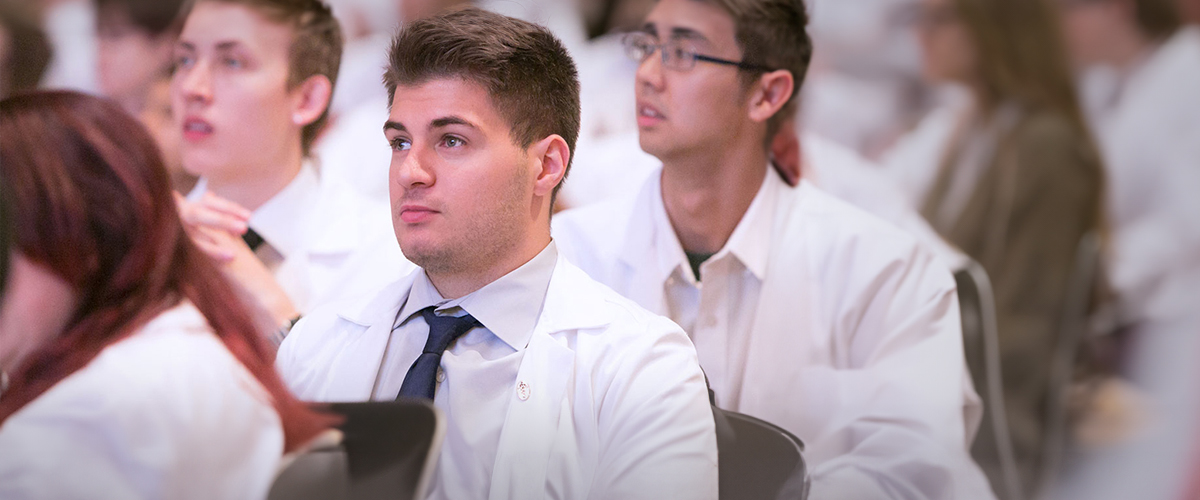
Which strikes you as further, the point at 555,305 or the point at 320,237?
the point at 320,237

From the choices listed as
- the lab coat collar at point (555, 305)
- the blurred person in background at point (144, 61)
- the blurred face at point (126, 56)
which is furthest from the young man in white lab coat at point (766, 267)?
the blurred face at point (126, 56)

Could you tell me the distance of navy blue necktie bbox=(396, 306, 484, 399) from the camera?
186 centimetres

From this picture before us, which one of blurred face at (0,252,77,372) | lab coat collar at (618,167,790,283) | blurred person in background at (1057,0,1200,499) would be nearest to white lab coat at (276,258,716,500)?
lab coat collar at (618,167,790,283)

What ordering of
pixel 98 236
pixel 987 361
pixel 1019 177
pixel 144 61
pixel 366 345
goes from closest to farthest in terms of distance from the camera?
1. pixel 98 236
2. pixel 366 345
3. pixel 144 61
4. pixel 987 361
5. pixel 1019 177

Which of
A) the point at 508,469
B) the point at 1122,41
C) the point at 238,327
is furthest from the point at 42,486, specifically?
the point at 1122,41

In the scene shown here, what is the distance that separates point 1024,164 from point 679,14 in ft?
3.48

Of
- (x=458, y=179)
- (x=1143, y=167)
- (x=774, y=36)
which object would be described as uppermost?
(x=774, y=36)

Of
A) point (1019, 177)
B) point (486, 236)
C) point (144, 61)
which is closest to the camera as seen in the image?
point (486, 236)

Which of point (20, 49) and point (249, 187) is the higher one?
point (20, 49)

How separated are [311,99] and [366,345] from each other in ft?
1.86

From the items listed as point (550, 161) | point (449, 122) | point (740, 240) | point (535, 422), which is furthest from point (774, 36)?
point (535, 422)

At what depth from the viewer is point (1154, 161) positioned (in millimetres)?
2418

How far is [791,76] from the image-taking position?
2.10m

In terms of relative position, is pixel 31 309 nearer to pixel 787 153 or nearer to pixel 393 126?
pixel 393 126
